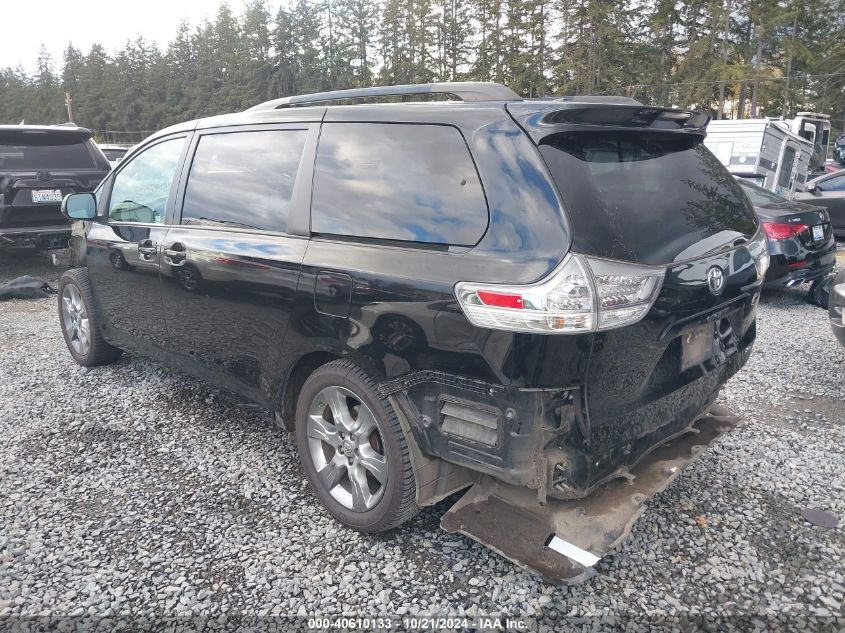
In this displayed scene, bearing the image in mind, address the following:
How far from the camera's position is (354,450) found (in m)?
2.82

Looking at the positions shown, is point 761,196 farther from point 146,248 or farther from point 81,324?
point 81,324

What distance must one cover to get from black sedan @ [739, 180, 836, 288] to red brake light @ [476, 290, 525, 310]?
5230mm

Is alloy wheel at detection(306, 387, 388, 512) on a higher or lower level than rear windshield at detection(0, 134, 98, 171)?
lower

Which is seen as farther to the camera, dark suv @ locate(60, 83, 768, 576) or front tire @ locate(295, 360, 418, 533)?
front tire @ locate(295, 360, 418, 533)

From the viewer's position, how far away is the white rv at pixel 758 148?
13.4m

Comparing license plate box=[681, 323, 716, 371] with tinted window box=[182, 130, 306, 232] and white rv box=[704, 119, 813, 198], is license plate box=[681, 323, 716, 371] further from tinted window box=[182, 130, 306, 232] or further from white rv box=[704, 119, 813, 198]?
white rv box=[704, 119, 813, 198]

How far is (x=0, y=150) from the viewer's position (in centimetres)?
770

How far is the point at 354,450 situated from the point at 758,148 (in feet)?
44.4

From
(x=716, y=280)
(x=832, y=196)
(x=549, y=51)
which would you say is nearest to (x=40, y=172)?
(x=716, y=280)

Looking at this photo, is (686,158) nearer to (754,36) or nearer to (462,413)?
(462,413)

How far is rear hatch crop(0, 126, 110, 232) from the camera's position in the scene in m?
7.62

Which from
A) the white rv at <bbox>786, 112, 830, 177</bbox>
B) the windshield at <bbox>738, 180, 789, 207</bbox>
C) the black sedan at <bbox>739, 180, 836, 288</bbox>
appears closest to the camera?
the black sedan at <bbox>739, 180, 836, 288</bbox>

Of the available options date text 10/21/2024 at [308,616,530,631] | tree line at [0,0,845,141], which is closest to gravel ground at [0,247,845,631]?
date text 10/21/2024 at [308,616,530,631]

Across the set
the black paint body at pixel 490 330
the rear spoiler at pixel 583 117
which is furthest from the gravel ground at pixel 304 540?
the rear spoiler at pixel 583 117
